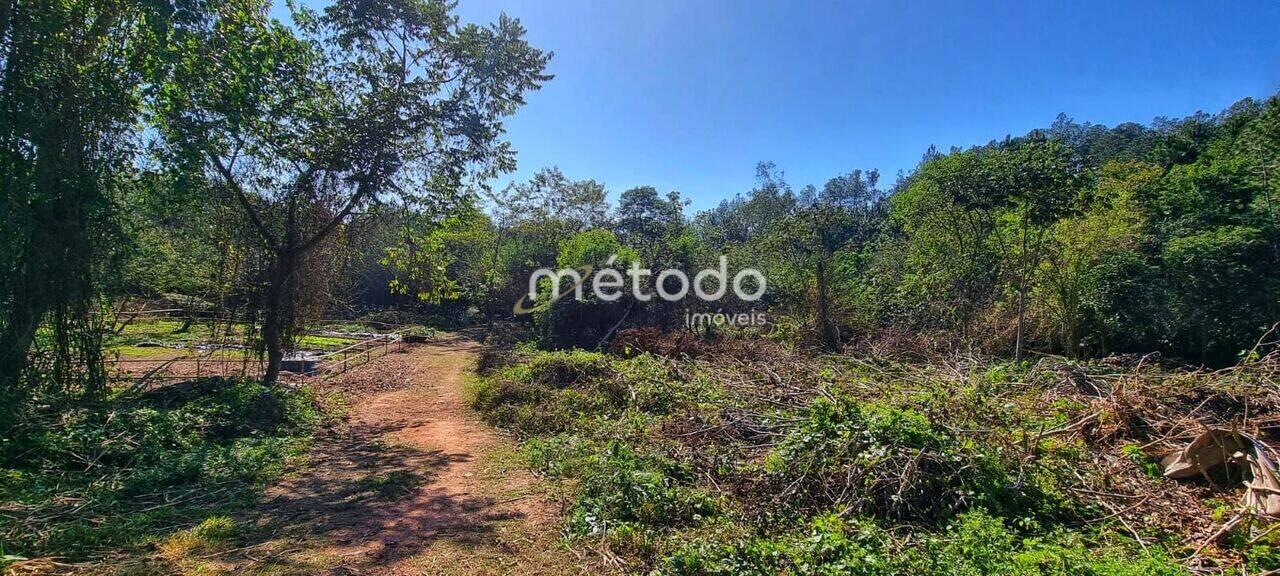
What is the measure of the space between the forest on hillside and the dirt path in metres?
0.28

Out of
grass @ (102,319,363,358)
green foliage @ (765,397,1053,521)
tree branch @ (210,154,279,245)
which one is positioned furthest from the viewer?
grass @ (102,319,363,358)

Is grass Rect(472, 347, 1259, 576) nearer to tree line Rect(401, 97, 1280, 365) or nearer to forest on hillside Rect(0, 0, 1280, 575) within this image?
forest on hillside Rect(0, 0, 1280, 575)

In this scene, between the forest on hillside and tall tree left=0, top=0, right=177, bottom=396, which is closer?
the forest on hillside

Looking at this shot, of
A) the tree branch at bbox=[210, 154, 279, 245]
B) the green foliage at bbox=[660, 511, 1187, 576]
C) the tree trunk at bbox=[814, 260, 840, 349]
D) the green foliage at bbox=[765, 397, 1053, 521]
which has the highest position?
the tree branch at bbox=[210, 154, 279, 245]

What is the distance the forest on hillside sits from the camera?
377cm

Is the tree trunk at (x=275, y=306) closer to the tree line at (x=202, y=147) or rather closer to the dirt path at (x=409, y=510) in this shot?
the tree line at (x=202, y=147)

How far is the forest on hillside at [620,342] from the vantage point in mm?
3773

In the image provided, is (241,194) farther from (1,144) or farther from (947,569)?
(947,569)

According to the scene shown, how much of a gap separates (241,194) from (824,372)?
938 centimetres

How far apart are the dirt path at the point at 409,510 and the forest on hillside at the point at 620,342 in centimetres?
28

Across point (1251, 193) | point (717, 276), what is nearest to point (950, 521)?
point (717, 276)

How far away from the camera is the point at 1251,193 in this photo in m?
13.5
